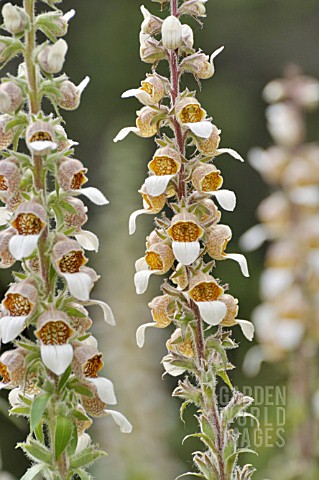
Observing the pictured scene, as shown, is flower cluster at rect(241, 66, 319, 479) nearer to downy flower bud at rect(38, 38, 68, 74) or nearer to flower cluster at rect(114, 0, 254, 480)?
flower cluster at rect(114, 0, 254, 480)

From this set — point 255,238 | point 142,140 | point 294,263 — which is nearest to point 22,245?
point 294,263

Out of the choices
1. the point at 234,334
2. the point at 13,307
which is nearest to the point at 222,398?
the point at 13,307

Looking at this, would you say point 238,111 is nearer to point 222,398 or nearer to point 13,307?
point 222,398

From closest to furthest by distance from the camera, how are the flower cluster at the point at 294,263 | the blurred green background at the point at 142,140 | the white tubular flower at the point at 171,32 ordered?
1. the white tubular flower at the point at 171,32
2. the flower cluster at the point at 294,263
3. the blurred green background at the point at 142,140

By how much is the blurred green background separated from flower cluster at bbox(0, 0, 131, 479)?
255 cm

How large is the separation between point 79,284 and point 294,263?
65.3 inches

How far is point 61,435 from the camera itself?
196cm

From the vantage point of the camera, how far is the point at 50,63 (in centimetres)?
202

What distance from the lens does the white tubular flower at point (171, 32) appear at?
6.95ft

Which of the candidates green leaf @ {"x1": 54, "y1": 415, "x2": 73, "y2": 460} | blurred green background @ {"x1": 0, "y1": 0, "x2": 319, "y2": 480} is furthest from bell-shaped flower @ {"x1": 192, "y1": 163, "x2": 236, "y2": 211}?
blurred green background @ {"x1": 0, "y1": 0, "x2": 319, "y2": 480}

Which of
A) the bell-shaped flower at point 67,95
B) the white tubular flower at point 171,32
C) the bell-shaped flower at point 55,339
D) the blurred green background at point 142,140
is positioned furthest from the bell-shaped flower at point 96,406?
the blurred green background at point 142,140

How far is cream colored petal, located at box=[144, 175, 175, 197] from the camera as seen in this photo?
205 centimetres

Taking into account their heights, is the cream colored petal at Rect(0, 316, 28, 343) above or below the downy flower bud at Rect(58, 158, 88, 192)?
below

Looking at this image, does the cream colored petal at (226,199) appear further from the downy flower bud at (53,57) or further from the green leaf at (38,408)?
the green leaf at (38,408)
